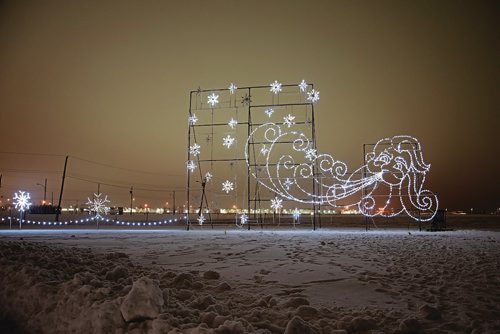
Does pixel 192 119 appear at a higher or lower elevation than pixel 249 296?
higher

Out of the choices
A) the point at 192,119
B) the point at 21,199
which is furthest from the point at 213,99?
the point at 21,199

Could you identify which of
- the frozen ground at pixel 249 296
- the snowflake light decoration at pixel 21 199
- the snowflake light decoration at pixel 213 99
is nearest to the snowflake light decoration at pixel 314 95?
the snowflake light decoration at pixel 213 99

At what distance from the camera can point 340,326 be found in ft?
11.5

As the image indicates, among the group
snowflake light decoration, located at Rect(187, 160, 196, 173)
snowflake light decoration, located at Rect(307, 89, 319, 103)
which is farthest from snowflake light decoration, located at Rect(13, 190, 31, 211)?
snowflake light decoration, located at Rect(307, 89, 319, 103)

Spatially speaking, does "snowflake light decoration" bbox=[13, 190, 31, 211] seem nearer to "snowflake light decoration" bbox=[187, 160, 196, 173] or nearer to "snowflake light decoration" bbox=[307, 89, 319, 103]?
"snowflake light decoration" bbox=[187, 160, 196, 173]

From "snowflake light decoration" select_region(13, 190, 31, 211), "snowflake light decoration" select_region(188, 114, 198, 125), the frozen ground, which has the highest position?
"snowflake light decoration" select_region(188, 114, 198, 125)

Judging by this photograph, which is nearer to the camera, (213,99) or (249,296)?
(249,296)

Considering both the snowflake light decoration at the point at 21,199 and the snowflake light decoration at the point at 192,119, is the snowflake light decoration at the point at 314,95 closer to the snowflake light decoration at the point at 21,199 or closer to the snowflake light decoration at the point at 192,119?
the snowflake light decoration at the point at 192,119

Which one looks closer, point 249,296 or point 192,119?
point 249,296

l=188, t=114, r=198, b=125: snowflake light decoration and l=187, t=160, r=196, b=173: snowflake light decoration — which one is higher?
l=188, t=114, r=198, b=125: snowflake light decoration

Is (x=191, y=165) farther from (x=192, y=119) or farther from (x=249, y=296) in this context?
(x=249, y=296)

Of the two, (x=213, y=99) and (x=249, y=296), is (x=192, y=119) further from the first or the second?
(x=249, y=296)

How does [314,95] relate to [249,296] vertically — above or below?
above

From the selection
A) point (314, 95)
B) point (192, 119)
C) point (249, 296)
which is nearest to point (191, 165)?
point (192, 119)
